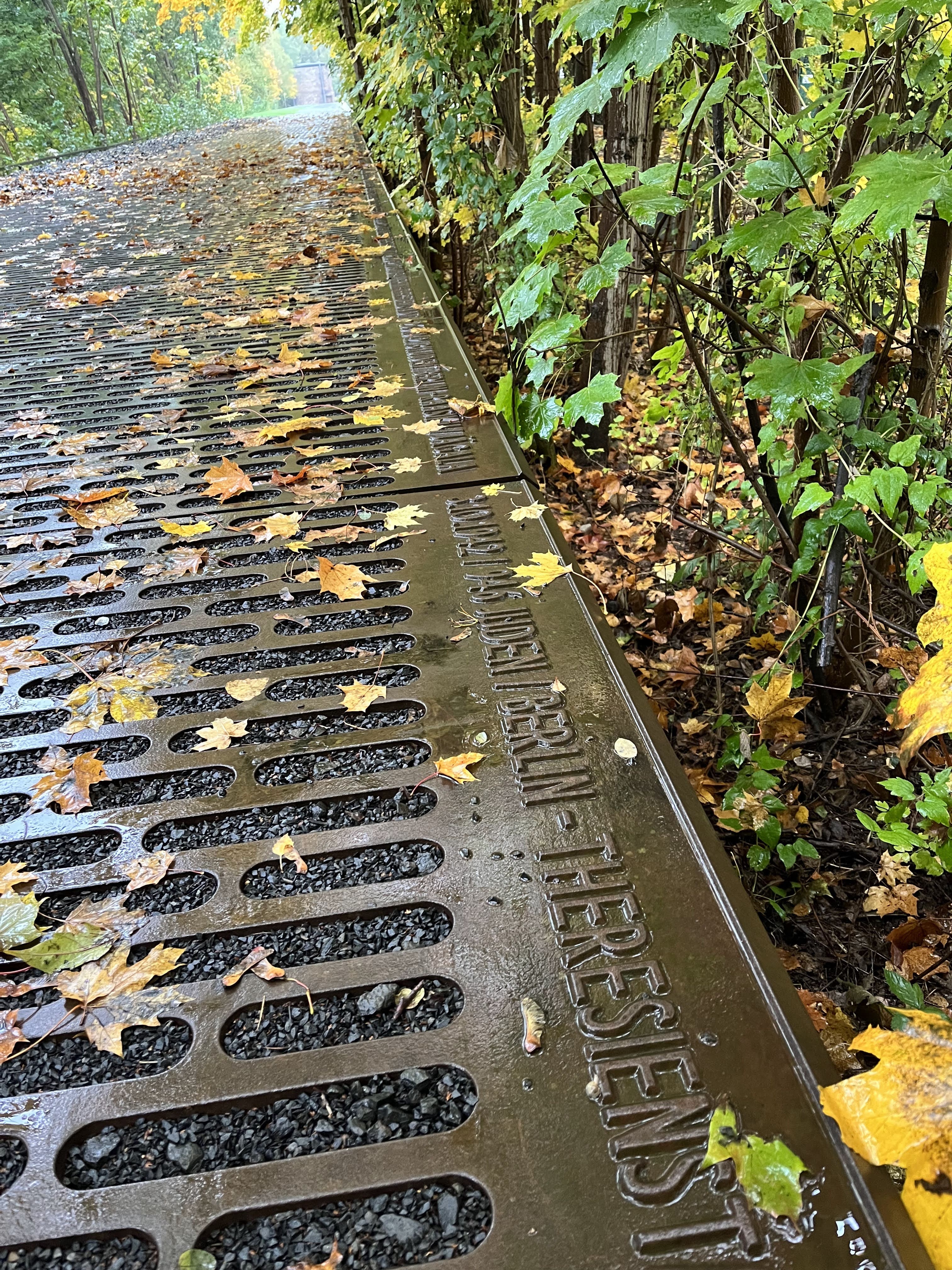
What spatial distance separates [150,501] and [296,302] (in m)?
2.25

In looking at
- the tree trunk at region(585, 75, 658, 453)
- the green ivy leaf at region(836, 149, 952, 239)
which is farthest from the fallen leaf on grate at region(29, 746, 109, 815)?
the tree trunk at region(585, 75, 658, 453)

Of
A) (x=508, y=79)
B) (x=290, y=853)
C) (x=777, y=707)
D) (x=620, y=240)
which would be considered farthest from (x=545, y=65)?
(x=290, y=853)

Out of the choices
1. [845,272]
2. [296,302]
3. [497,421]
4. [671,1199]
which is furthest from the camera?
[296,302]

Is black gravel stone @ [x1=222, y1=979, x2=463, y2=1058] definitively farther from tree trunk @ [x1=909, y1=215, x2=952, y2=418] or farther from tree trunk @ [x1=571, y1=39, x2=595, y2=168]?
tree trunk @ [x1=571, y1=39, x2=595, y2=168]

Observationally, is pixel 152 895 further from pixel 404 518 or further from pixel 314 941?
pixel 404 518

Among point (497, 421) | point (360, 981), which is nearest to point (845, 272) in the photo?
point (497, 421)

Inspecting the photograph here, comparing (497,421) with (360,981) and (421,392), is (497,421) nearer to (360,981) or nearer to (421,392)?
(421,392)

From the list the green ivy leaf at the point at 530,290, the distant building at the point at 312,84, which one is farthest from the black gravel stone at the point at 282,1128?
the distant building at the point at 312,84

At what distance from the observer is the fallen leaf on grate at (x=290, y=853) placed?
4.17 feet

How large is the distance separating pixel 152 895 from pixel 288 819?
0.25 metres

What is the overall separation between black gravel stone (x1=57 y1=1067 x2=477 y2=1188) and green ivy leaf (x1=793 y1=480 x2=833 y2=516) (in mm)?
1258

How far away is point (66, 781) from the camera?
1.48 metres

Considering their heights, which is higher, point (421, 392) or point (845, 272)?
point (845, 272)

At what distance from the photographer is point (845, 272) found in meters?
1.85
